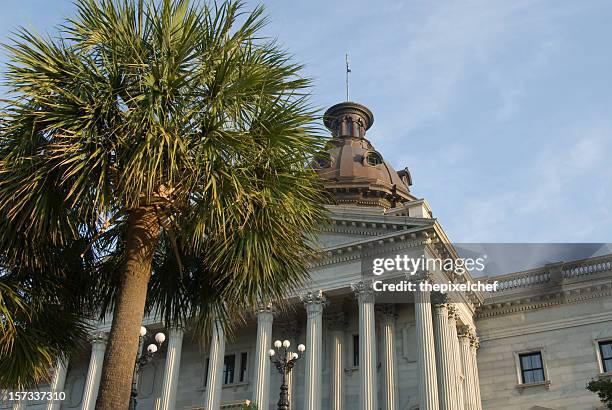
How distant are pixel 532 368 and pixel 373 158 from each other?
1739 centimetres

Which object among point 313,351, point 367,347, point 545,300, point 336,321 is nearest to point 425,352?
point 367,347

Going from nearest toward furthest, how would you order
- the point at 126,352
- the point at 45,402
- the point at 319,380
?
the point at 126,352 < the point at 319,380 < the point at 45,402

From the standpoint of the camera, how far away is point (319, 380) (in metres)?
26.1

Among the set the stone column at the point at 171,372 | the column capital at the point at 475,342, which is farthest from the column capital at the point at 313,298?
the column capital at the point at 475,342

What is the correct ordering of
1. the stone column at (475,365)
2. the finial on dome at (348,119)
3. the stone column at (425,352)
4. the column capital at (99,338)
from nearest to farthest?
the stone column at (425,352) → the stone column at (475,365) → the column capital at (99,338) → the finial on dome at (348,119)

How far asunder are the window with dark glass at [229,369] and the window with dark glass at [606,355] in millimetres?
17576

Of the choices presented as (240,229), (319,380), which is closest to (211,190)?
(240,229)

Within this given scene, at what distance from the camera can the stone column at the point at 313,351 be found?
25.6 meters

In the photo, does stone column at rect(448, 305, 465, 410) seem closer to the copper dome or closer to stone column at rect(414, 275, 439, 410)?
stone column at rect(414, 275, 439, 410)

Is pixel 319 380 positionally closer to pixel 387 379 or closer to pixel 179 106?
pixel 387 379

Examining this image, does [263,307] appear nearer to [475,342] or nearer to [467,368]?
[467,368]

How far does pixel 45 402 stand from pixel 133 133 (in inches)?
1356

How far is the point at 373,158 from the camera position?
43.1 m

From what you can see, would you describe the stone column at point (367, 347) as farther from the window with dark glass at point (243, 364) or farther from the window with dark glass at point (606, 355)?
the window with dark glass at point (606, 355)
